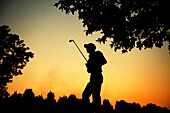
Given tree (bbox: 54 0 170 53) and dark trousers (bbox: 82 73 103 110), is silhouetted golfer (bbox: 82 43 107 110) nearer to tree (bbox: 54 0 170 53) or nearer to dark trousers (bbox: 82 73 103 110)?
dark trousers (bbox: 82 73 103 110)

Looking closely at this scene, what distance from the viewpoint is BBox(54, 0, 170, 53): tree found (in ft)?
48.6

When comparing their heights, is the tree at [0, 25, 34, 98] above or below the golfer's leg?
above

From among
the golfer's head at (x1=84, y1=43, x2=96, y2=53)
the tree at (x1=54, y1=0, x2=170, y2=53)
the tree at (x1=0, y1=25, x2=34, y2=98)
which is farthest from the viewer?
the tree at (x1=0, y1=25, x2=34, y2=98)

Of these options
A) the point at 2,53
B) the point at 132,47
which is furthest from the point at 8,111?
the point at 2,53

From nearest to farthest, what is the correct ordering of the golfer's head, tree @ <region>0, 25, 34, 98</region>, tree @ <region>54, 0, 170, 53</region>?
the golfer's head, tree @ <region>54, 0, 170, 53</region>, tree @ <region>0, 25, 34, 98</region>

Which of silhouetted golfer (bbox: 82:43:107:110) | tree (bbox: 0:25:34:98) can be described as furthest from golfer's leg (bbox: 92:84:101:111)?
tree (bbox: 0:25:34:98)

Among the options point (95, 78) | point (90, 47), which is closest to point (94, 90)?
point (95, 78)

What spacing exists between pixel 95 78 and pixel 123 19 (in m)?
6.47

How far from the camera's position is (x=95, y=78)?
388 inches

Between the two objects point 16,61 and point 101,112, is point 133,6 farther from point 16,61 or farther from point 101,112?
point 16,61

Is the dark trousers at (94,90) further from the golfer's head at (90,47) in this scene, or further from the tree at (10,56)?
the tree at (10,56)

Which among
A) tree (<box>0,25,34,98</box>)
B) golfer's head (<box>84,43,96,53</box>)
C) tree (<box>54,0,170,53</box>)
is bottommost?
golfer's head (<box>84,43,96,53</box>)

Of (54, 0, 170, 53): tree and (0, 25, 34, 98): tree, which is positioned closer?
(54, 0, 170, 53): tree

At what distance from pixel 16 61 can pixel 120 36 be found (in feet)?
109
